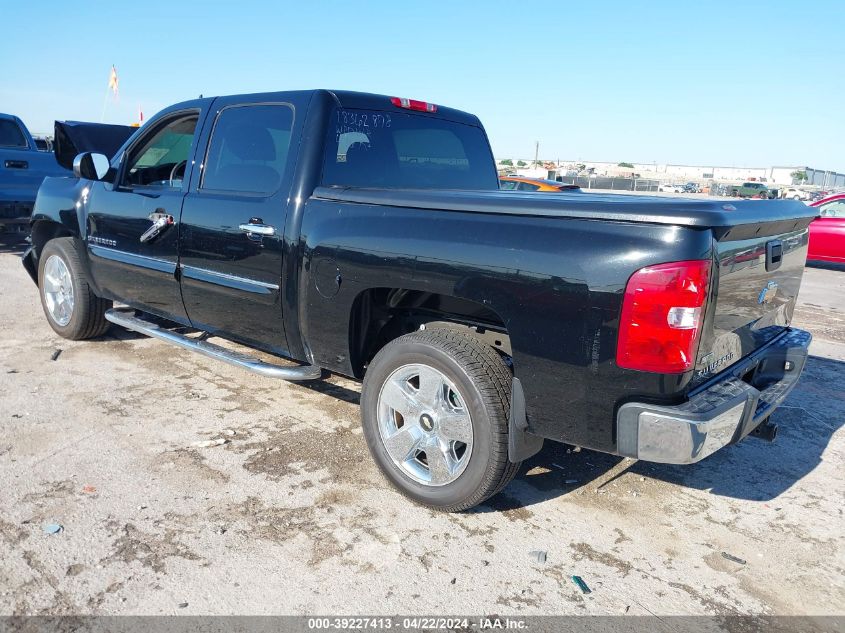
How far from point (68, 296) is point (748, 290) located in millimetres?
5018

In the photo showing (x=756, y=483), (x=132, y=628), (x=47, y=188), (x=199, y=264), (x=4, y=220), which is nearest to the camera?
(x=132, y=628)

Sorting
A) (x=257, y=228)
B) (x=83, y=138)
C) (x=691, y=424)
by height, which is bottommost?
(x=691, y=424)

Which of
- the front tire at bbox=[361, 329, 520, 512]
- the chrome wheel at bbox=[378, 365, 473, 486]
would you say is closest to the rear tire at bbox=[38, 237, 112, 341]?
the front tire at bbox=[361, 329, 520, 512]

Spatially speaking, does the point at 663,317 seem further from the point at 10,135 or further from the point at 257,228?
the point at 10,135

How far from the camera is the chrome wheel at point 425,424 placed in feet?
9.87

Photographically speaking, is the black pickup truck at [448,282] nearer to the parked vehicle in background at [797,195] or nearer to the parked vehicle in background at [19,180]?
the parked vehicle in background at [19,180]

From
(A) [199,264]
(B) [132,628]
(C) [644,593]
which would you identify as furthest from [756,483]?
(A) [199,264]

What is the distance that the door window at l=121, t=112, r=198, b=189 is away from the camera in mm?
4637

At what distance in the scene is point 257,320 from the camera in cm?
380

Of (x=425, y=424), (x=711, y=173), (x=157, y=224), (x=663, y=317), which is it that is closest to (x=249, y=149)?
(x=157, y=224)

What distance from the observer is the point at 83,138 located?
26.5ft

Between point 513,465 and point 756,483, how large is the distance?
61.3 inches

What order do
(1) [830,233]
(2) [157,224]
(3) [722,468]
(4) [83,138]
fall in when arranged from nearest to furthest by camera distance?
(3) [722,468], (2) [157,224], (4) [83,138], (1) [830,233]

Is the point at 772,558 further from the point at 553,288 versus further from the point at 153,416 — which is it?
the point at 153,416
